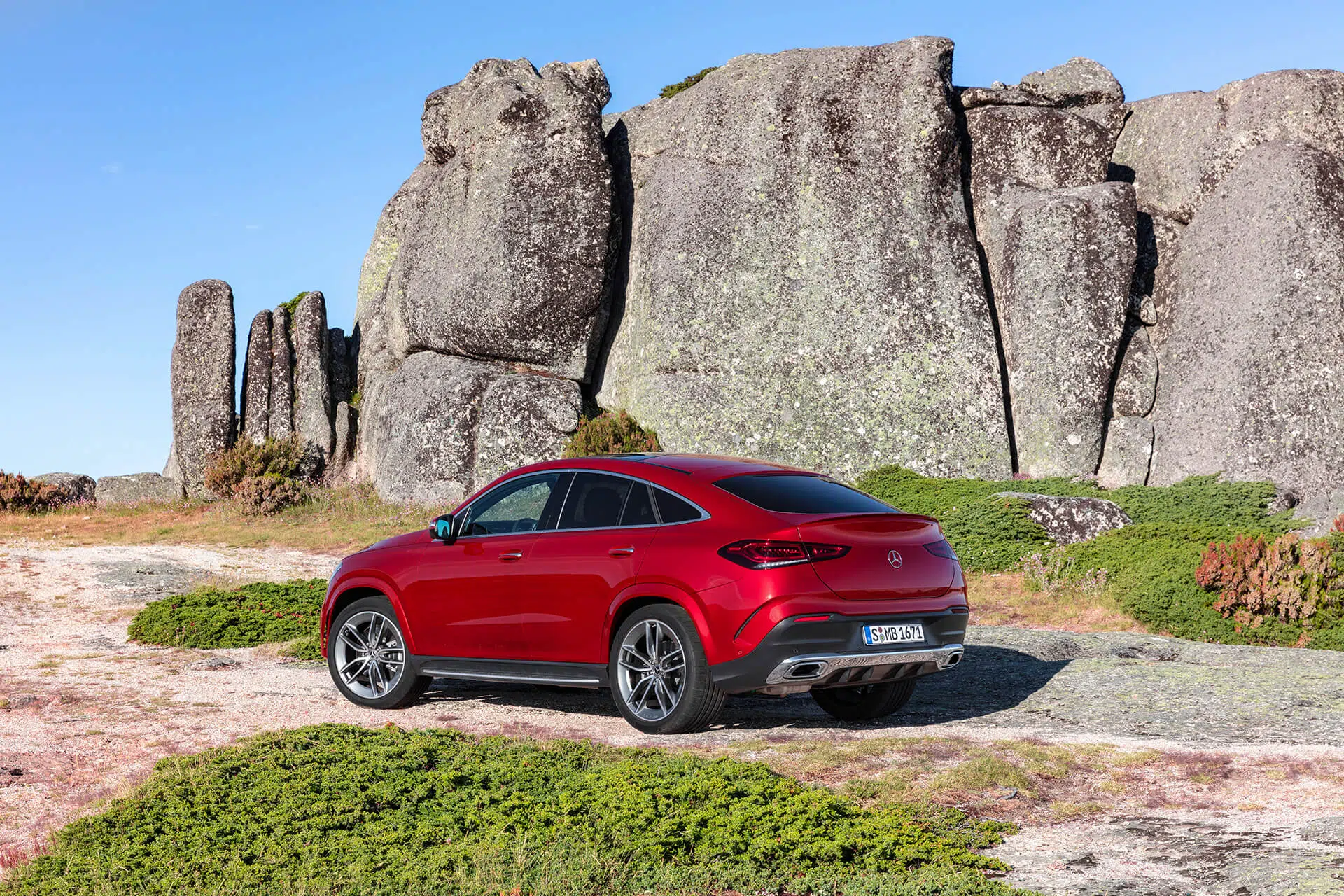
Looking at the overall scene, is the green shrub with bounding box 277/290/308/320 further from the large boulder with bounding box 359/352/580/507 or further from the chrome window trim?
the chrome window trim

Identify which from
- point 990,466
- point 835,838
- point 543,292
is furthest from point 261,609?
point 990,466

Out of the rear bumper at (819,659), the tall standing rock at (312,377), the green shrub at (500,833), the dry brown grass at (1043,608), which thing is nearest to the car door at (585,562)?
the rear bumper at (819,659)

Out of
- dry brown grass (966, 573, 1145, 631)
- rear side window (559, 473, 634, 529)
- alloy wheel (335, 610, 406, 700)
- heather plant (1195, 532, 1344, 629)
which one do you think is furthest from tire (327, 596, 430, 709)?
A: heather plant (1195, 532, 1344, 629)

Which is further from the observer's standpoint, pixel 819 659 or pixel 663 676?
pixel 663 676

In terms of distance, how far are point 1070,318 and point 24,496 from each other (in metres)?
21.4

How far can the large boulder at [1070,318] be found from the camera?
72.4 ft

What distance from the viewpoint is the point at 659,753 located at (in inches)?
255

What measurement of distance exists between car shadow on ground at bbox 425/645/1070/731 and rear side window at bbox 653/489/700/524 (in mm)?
1475

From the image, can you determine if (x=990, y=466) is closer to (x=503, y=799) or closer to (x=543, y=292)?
(x=543, y=292)

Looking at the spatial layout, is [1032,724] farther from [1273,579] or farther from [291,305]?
Result: [291,305]

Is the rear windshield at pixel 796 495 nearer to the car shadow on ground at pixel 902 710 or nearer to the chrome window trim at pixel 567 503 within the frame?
the chrome window trim at pixel 567 503

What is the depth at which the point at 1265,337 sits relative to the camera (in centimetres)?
2089

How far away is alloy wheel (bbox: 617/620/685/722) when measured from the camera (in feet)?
24.0

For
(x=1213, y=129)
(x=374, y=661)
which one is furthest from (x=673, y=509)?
(x=1213, y=129)
